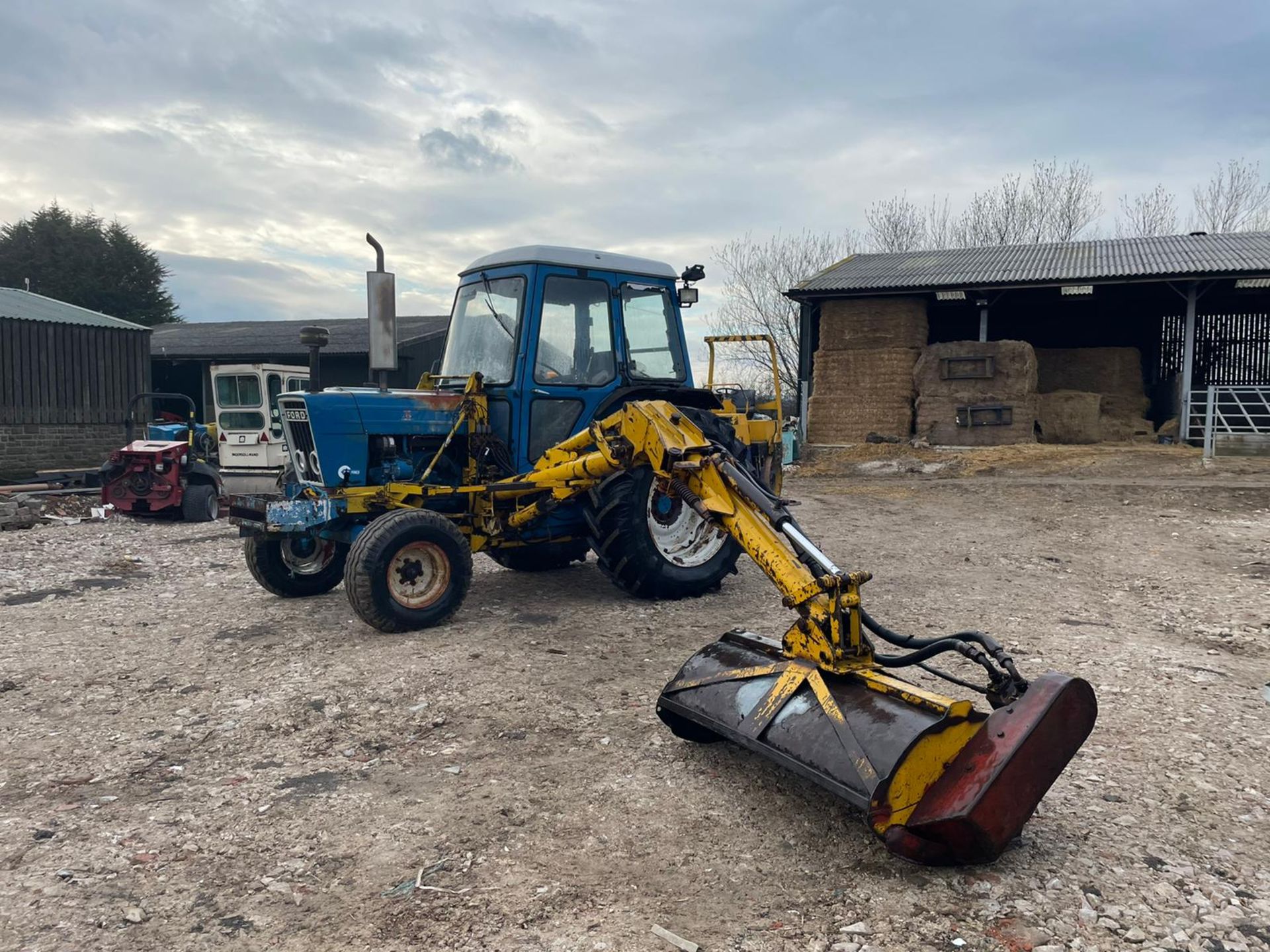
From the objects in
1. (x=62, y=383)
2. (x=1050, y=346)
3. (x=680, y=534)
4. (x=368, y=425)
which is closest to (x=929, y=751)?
(x=680, y=534)

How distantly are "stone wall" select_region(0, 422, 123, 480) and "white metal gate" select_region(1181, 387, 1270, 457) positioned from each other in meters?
18.2

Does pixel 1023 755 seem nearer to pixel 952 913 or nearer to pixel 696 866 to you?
pixel 952 913

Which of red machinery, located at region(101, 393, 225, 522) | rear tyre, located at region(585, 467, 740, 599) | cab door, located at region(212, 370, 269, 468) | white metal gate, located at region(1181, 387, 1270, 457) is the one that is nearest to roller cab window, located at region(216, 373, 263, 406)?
cab door, located at region(212, 370, 269, 468)

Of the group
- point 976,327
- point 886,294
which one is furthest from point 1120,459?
point 976,327

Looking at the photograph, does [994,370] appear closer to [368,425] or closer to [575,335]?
[575,335]

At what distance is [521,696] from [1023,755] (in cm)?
247

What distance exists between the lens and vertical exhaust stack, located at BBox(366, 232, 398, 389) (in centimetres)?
594

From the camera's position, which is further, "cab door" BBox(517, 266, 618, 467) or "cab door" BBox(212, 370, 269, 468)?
"cab door" BBox(212, 370, 269, 468)

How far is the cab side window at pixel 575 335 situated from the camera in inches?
257

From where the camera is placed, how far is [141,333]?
17719 mm

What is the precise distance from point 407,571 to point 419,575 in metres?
0.08

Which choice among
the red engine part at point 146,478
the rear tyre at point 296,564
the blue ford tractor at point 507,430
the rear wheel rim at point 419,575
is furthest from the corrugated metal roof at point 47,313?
the rear wheel rim at point 419,575

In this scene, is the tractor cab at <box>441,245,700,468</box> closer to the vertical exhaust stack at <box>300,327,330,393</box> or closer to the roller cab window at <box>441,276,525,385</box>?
the roller cab window at <box>441,276,525,385</box>

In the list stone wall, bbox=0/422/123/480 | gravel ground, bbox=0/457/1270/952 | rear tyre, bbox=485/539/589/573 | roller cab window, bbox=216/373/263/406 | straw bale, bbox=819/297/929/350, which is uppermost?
straw bale, bbox=819/297/929/350
